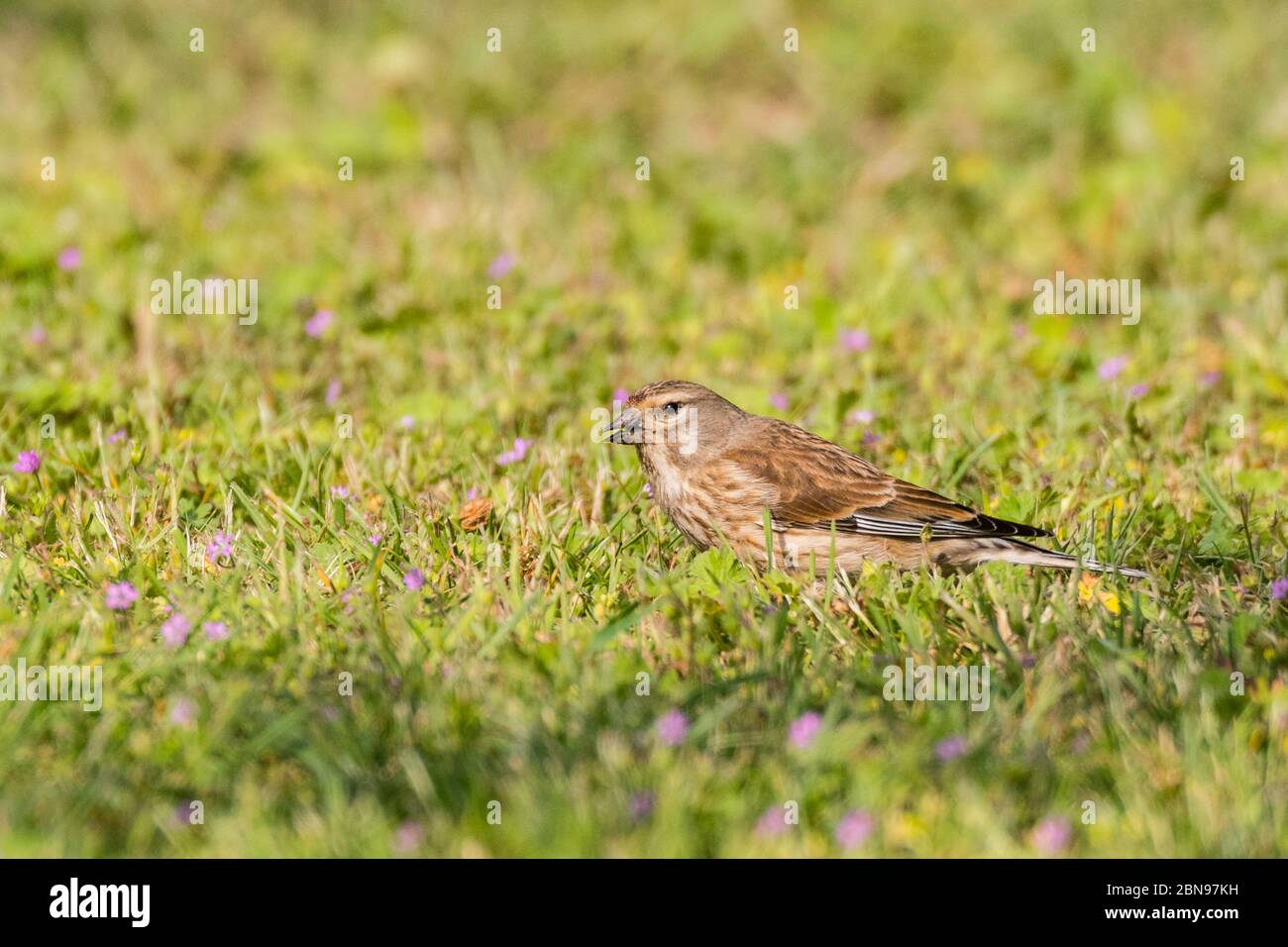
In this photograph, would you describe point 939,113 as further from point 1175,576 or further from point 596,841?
point 596,841

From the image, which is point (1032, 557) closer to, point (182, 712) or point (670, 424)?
point (670, 424)

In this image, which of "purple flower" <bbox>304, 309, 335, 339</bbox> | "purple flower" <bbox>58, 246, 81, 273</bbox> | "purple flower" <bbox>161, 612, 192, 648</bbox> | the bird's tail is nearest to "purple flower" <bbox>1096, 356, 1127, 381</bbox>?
the bird's tail

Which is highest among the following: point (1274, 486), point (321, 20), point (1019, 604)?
point (321, 20)

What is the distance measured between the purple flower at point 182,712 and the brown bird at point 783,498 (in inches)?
76.2

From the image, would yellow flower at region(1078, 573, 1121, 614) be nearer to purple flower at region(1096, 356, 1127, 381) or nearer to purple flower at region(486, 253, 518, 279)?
purple flower at region(1096, 356, 1127, 381)

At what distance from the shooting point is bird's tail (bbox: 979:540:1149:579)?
198 inches

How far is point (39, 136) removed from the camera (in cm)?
952

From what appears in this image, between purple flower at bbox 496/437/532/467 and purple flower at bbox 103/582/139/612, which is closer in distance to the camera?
purple flower at bbox 103/582/139/612

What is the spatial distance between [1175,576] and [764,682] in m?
1.55

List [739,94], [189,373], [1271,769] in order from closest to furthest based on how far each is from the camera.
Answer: [1271,769]
[189,373]
[739,94]

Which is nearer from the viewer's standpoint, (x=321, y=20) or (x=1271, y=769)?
(x=1271, y=769)

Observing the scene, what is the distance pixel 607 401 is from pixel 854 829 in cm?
349

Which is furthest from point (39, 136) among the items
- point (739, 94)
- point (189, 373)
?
point (739, 94)

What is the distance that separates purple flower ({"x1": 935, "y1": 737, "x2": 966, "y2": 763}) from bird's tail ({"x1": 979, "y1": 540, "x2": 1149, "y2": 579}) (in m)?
1.29
